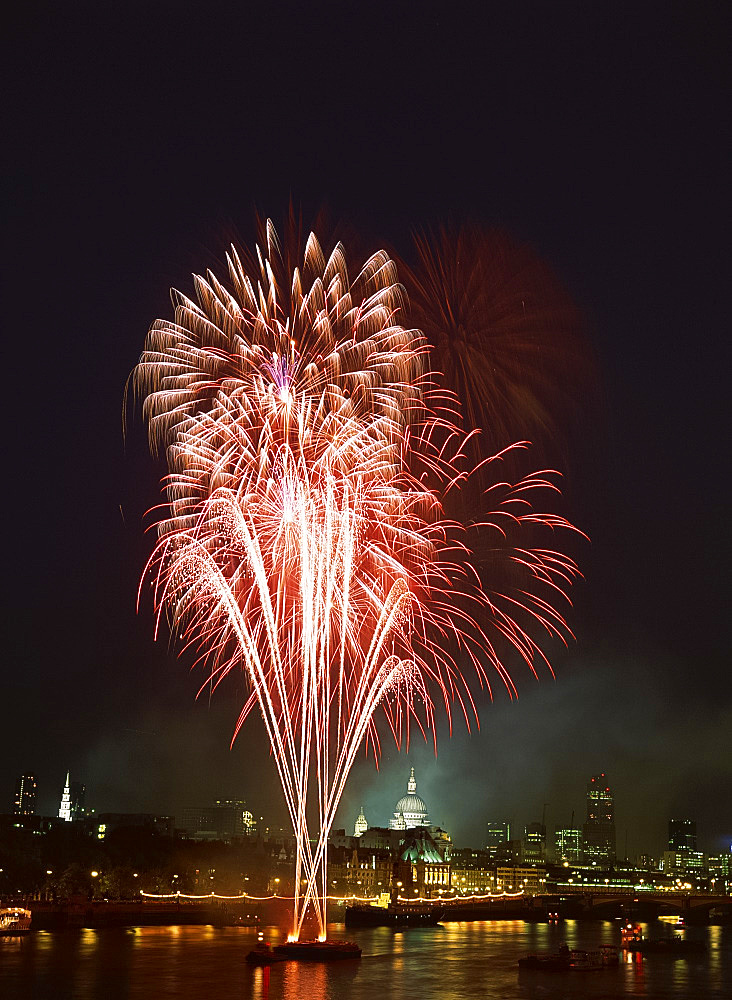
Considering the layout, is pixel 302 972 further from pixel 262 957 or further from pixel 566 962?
pixel 566 962

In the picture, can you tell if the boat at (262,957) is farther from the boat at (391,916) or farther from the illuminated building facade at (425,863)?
the illuminated building facade at (425,863)

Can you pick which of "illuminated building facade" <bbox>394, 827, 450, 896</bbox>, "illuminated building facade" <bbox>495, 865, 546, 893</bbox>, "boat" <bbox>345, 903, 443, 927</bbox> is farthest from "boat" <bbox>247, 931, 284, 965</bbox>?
"illuminated building facade" <bbox>495, 865, 546, 893</bbox>

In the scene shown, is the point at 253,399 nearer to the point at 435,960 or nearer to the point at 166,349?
the point at 166,349

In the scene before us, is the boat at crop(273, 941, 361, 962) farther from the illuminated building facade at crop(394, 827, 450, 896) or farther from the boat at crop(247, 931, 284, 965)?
the illuminated building facade at crop(394, 827, 450, 896)

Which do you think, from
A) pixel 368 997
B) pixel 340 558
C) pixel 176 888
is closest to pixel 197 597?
pixel 340 558

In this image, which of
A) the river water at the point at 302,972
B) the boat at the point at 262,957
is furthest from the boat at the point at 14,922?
the boat at the point at 262,957
